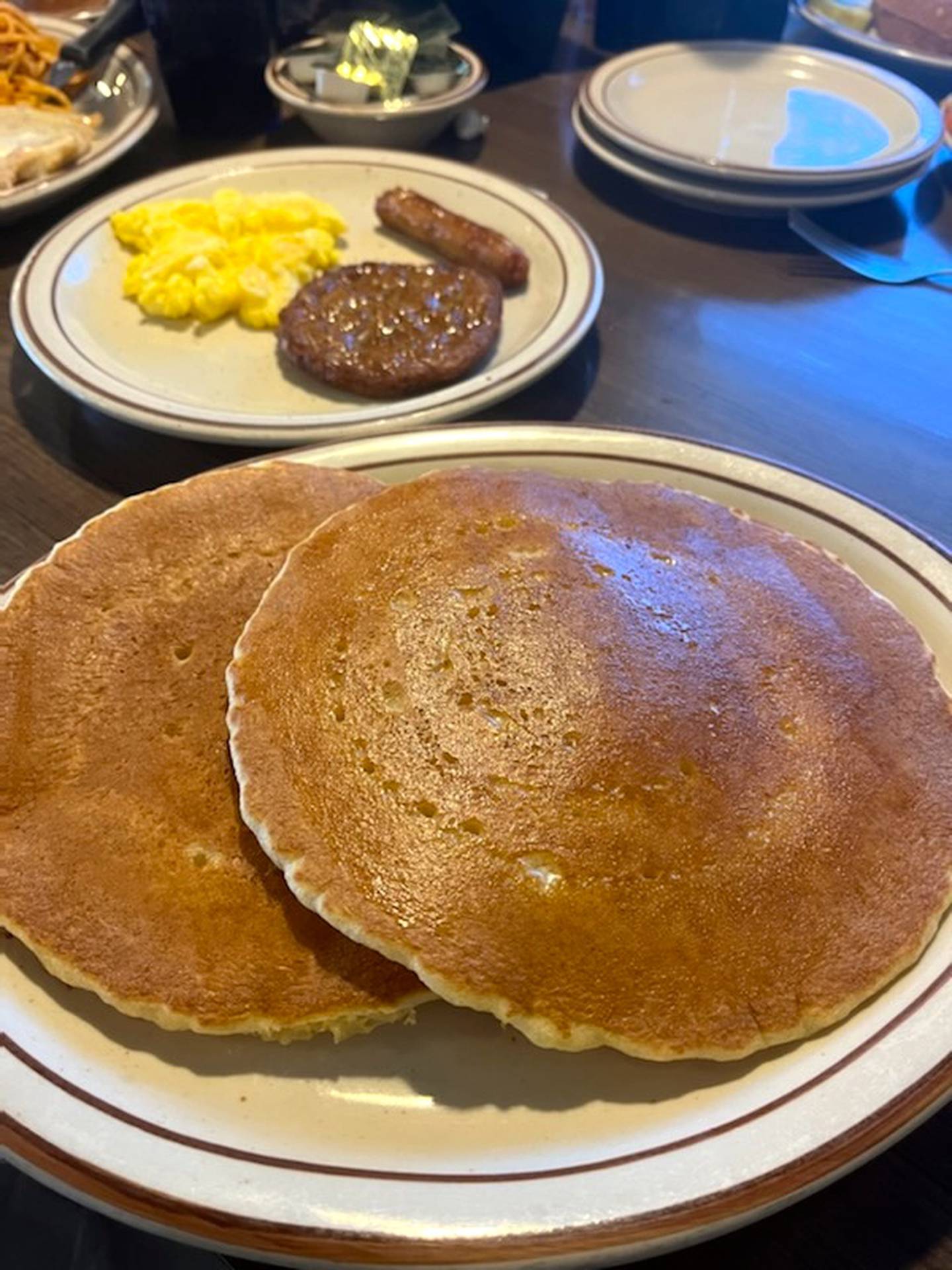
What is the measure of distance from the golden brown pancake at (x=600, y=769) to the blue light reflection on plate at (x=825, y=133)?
183 cm

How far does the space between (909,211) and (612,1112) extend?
8.48 ft

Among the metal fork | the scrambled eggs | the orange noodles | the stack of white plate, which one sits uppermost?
the stack of white plate

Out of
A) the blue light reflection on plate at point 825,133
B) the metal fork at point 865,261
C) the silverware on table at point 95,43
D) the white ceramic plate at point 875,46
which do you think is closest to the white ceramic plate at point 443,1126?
the metal fork at point 865,261

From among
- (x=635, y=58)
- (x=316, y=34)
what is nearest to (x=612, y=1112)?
(x=635, y=58)

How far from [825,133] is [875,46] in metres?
0.62

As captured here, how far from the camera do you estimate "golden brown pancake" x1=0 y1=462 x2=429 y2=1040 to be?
991 millimetres

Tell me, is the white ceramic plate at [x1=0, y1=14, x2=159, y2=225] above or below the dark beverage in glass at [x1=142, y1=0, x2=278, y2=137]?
below

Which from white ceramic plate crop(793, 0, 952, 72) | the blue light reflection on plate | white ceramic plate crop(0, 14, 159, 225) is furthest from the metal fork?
white ceramic plate crop(0, 14, 159, 225)

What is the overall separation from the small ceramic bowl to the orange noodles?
2.12 ft

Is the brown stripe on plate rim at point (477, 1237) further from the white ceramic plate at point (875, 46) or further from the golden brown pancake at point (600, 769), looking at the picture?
the white ceramic plate at point (875, 46)

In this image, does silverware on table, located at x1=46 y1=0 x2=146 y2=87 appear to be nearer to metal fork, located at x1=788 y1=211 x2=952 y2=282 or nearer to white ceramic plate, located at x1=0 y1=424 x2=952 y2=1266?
metal fork, located at x1=788 y1=211 x2=952 y2=282

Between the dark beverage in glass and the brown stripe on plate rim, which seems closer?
the brown stripe on plate rim

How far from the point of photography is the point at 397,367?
6.23ft

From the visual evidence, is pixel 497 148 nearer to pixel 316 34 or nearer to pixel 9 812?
pixel 316 34
